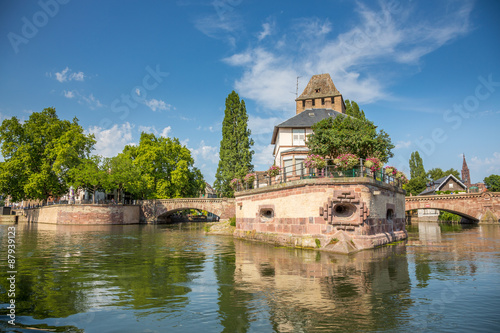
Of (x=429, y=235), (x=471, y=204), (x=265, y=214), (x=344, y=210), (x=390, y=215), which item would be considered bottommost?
(x=429, y=235)

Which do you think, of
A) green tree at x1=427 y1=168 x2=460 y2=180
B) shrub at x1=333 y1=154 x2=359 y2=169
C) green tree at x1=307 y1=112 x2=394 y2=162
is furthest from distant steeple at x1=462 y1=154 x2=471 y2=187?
shrub at x1=333 y1=154 x2=359 y2=169

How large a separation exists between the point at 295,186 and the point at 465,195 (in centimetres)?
3268

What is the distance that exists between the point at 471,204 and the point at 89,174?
162 feet

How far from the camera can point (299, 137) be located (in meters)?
35.7

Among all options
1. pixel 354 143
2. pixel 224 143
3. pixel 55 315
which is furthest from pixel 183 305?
pixel 224 143

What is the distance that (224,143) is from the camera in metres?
47.2

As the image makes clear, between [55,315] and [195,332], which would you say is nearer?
[195,332]

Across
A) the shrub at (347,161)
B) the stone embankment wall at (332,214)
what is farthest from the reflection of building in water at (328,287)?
the shrub at (347,161)

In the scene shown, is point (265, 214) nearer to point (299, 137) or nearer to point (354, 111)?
point (299, 137)

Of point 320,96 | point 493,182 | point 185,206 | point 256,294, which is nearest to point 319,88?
point 320,96

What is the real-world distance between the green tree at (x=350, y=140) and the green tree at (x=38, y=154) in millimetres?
37907

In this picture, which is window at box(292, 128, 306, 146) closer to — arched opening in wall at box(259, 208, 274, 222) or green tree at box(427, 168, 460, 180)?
arched opening in wall at box(259, 208, 274, 222)

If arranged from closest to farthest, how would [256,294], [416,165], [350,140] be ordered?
[256,294] → [350,140] → [416,165]

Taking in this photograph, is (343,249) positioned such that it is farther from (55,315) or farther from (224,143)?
(224,143)
